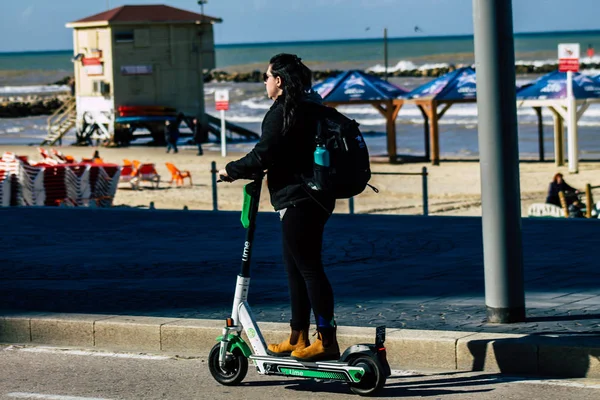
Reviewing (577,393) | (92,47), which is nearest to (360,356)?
(577,393)

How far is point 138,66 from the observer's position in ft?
188

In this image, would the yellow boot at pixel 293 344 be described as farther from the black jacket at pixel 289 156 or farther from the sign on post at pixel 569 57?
the sign on post at pixel 569 57

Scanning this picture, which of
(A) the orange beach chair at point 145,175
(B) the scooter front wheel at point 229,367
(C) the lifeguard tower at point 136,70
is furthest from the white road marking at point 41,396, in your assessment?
(C) the lifeguard tower at point 136,70

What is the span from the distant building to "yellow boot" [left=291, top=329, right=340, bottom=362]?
165 ft

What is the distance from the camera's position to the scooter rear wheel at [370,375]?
6191mm

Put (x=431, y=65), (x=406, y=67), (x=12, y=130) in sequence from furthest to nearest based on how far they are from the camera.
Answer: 1. (x=431, y=65)
2. (x=406, y=67)
3. (x=12, y=130)

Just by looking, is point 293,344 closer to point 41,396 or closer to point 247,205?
point 247,205

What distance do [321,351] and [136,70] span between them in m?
51.8

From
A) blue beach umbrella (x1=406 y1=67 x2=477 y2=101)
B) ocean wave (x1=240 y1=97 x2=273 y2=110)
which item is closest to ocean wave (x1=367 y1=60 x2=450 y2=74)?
ocean wave (x1=240 y1=97 x2=273 y2=110)

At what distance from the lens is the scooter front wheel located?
659 cm

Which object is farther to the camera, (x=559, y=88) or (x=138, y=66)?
(x=138, y=66)

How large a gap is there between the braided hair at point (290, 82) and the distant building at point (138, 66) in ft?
165

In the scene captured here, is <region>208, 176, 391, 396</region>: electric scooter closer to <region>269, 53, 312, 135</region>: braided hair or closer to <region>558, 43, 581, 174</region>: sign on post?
<region>269, 53, 312, 135</region>: braided hair

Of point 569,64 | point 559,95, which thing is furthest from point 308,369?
point 559,95
